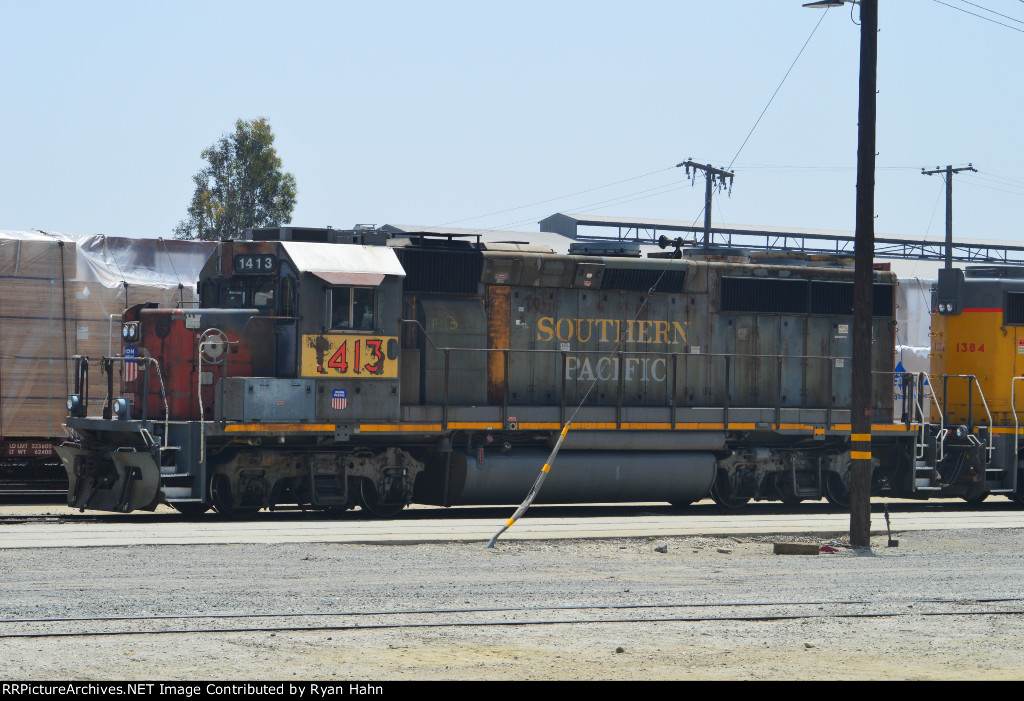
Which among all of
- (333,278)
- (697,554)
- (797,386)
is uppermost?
(333,278)

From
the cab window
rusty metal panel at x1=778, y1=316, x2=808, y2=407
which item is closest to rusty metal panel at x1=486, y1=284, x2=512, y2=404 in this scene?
the cab window

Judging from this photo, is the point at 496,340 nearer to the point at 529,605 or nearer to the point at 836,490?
the point at 836,490

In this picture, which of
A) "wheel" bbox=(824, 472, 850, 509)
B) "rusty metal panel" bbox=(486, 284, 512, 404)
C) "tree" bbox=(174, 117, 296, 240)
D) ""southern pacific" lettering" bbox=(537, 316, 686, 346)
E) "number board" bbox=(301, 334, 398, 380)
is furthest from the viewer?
"tree" bbox=(174, 117, 296, 240)

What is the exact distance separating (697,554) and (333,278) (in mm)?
5484

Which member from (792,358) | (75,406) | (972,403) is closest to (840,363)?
(792,358)

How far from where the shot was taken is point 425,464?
55.7 feet

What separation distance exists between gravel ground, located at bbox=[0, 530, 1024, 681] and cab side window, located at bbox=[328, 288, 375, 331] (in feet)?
11.6

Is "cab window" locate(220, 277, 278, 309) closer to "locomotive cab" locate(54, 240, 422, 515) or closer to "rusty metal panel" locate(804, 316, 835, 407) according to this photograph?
"locomotive cab" locate(54, 240, 422, 515)

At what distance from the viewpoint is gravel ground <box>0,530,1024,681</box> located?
23.7 feet

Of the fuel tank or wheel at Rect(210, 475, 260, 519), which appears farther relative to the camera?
the fuel tank
